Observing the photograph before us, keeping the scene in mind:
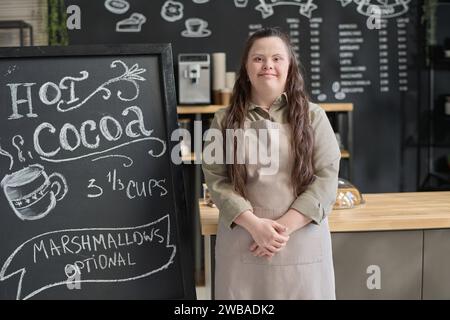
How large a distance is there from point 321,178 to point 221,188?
0.31 metres

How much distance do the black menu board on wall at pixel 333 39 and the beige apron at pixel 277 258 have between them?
9.25ft

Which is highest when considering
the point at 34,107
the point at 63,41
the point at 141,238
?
the point at 63,41

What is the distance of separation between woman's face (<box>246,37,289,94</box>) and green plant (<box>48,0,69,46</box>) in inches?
115

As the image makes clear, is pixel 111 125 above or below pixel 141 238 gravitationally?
above

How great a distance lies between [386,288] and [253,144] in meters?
0.67

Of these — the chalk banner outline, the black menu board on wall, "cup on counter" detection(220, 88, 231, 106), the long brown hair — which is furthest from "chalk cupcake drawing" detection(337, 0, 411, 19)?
the chalk banner outline

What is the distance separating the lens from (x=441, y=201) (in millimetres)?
2297

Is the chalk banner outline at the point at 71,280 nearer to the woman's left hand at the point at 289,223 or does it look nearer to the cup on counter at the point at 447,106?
the woman's left hand at the point at 289,223

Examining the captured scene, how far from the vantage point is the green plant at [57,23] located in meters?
4.34

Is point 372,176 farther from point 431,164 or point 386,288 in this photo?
point 386,288

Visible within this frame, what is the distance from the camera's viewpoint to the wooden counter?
→ 1.93 metres

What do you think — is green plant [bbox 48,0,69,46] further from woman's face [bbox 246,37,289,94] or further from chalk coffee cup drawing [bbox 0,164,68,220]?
woman's face [bbox 246,37,289,94]

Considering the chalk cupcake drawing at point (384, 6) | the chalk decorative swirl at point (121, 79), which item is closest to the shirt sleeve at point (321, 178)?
the chalk decorative swirl at point (121, 79)
